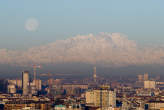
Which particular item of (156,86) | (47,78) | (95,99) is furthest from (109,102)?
(156,86)

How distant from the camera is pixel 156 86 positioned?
96.3 metres

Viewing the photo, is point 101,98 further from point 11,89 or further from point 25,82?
point 25,82

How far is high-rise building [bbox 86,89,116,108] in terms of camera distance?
58344mm

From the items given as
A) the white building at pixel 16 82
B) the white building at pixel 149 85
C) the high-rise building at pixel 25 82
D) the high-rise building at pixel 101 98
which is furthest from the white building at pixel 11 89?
the high-rise building at pixel 101 98

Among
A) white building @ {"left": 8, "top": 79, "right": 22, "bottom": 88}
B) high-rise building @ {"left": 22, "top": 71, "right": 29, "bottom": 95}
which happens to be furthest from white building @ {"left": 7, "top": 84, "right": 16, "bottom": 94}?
high-rise building @ {"left": 22, "top": 71, "right": 29, "bottom": 95}

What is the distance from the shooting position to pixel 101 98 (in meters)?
60.5

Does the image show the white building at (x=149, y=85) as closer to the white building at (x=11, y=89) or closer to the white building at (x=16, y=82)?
the white building at (x=16, y=82)

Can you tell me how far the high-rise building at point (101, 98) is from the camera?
2297 inches

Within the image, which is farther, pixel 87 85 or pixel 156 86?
pixel 156 86

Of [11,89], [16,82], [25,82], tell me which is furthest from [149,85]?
[11,89]

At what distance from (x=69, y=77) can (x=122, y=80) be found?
8.90 m

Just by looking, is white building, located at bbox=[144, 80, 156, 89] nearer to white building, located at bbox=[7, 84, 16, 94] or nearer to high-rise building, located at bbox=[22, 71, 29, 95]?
high-rise building, located at bbox=[22, 71, 29, 95]

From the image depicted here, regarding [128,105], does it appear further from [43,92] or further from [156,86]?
[156,86]

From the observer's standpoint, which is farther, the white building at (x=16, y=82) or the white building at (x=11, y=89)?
the white building at (x=11, y=89)
